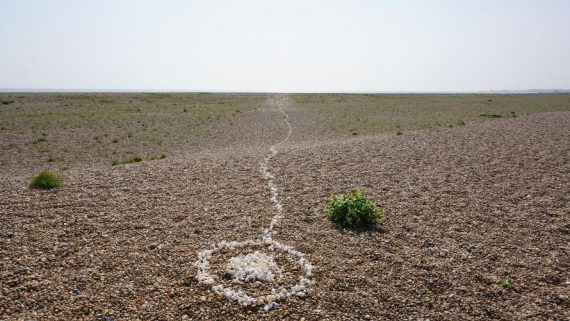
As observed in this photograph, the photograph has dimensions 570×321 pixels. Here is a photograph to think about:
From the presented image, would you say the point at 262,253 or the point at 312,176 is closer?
the point at 262,253

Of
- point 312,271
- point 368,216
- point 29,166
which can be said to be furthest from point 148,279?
point 29,166

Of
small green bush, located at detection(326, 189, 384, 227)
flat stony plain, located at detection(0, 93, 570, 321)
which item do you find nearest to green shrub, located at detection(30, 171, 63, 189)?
flat stony plain, located at detection(0, 93, 570, 321)

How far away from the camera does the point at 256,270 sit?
814cm

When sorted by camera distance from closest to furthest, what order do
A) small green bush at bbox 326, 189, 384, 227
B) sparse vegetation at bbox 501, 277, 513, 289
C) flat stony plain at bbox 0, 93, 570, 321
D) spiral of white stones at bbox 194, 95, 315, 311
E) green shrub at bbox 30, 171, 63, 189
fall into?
flat stony plain at bbox 0, 93, 570, 321 < spiral of white stones at bbox 194, 95, 315, 311 < sparse vegetation at bbox 501, 277, 513, 289 < small green bush at bbox 326, 189, 384, 227 < green shrub at bbox 30, 171, 63, 189

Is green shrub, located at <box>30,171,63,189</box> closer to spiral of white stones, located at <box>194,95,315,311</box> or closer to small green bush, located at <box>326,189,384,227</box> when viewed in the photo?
spiral of white stones, located at <box>194,95,315,311</box>

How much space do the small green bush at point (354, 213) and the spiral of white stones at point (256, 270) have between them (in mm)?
Result: 1891

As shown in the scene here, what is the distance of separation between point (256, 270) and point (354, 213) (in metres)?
3.74

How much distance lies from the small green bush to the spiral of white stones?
6.20 ft

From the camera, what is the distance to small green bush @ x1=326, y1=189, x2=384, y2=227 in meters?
10.9

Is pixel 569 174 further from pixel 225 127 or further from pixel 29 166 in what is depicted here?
pixel 225 127

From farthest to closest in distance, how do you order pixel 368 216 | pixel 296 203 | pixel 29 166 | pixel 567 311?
pixel 29 166, pixel 296 203, pixel 368 216, pixel 567 311

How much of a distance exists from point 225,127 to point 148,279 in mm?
30304

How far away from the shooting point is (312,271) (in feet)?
27.3

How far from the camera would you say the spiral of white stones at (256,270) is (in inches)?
287
